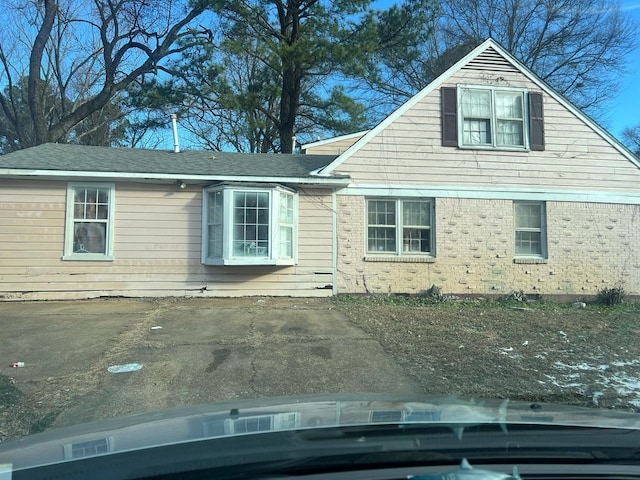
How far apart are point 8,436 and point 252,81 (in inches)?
832

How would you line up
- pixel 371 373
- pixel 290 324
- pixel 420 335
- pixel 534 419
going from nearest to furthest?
pixel 534 419
pixel 371 373
pixel 420 335
pixel 290 324

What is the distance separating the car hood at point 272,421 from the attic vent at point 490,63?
1172 cm

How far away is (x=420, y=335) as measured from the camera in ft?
27.3

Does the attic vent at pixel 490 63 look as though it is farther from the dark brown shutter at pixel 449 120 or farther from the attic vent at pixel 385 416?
the attic vent at pixel 385 416

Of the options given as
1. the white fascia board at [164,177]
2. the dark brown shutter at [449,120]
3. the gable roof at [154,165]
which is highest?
the dark brown shutter at [449,120]

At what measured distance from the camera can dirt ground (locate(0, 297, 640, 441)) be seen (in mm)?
5633

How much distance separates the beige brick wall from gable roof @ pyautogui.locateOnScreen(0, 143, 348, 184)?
5.31 ft

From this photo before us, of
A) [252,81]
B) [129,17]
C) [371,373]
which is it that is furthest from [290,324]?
[129,17]

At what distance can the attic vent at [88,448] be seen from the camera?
1.97m

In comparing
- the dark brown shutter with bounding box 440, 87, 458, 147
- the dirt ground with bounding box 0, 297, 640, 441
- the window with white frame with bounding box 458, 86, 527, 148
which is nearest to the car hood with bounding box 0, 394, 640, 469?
the dirt ground with bounding box 0, 297, 640, 441

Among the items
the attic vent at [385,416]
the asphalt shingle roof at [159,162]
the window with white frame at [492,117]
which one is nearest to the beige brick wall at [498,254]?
the window with white frame at [492,117]

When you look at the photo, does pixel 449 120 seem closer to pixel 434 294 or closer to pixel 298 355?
pixel 434 294

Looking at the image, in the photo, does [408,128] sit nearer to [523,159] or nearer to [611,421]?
[523,159]

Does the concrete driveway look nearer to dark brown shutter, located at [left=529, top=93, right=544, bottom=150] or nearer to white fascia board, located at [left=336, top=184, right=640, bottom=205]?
white fascia board, located at [left=336, top=184, right=640, bottom=205]
